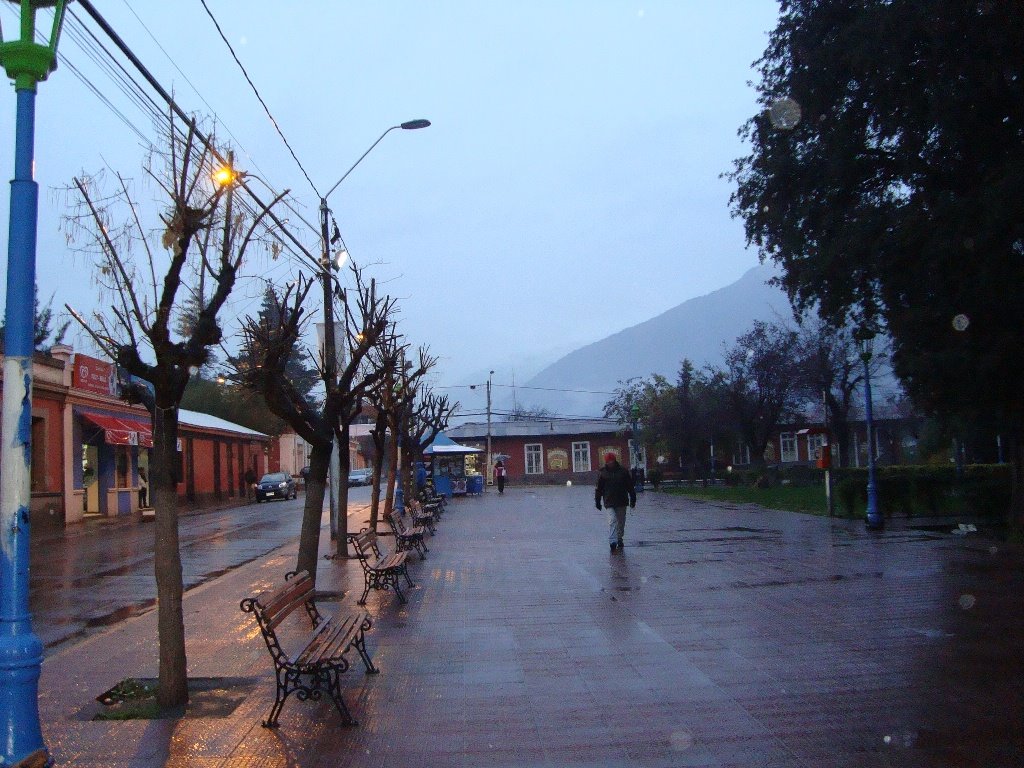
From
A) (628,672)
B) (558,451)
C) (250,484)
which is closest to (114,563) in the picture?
(628,672)

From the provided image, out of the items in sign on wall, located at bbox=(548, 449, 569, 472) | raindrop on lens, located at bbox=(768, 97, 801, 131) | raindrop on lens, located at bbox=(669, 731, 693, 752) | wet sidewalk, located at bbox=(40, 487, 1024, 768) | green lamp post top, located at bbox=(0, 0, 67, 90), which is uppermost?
raindrop on lens, located at bbox=(768, 97, 801, 131)

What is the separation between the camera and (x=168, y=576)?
732 cm

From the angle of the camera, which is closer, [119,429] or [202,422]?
[119,429]

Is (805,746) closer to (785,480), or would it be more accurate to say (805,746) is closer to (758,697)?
(758,697)

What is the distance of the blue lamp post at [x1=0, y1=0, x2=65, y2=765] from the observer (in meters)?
5.16

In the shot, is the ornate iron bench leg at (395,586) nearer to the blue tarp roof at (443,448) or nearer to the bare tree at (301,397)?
the bare tree at (301,397)

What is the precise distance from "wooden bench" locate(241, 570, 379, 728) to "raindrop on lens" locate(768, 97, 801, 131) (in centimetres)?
1266

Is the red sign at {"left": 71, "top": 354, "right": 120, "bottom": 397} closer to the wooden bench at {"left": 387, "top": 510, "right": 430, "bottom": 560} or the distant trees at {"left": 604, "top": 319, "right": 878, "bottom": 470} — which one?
the wooden bench at {"left": 387, "top": 510, "right": 430, "bottom": 560}

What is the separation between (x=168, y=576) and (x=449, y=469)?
40150mm

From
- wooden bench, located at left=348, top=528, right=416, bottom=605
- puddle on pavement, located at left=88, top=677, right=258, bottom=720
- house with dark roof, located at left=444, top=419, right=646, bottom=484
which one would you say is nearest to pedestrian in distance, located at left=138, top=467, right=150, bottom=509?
wooden bench, located at left=348, top=528, right=416, bottom=605

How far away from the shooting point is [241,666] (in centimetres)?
874

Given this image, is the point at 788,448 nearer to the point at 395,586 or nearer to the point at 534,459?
the point at 534,459

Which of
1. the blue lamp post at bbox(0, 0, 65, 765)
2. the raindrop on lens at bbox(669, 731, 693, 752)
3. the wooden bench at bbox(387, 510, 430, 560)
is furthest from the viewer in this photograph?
→ the wooden bench at bbox(387, 510, 430, 560)

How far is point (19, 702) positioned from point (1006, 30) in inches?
542
